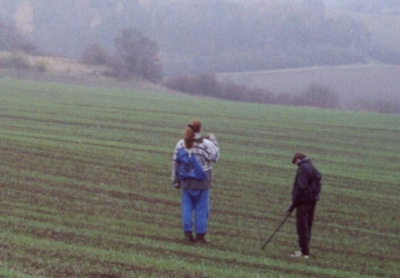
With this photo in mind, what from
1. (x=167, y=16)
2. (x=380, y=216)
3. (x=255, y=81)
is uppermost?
(x=167, y=16)

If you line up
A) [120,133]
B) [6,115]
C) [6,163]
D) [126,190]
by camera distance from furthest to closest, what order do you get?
[6,115] < [120,133] < [6,163] < [126,190]

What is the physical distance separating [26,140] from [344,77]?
48.6m

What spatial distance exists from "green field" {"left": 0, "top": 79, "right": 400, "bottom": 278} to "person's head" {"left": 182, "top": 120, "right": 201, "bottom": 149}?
4.99 ft

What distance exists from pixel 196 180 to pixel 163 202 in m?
4.38

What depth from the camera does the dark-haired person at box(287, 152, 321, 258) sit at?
Answer: 11188 mm

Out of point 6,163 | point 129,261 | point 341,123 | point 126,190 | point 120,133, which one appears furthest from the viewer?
point 341,123

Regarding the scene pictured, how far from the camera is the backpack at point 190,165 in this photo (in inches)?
436

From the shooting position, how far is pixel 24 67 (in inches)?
2731

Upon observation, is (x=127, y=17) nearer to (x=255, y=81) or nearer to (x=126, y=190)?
(x=255, y=81)

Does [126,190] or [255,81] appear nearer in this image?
[126,190]

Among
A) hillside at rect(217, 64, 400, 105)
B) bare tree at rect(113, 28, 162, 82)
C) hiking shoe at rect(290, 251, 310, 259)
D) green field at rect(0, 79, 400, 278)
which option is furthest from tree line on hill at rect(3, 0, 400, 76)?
hiking shoe at rect(290, 251, 310, 259)

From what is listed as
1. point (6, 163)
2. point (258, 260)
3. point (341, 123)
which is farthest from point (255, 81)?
point (258, 260)

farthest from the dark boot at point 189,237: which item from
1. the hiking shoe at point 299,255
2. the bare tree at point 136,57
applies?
the bare tree at point 136,57

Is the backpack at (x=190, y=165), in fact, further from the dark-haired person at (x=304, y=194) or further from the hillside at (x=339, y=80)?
the hillside at (x=339, y=80)
